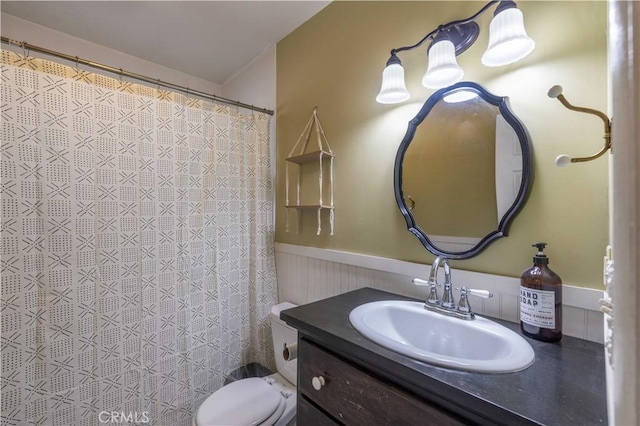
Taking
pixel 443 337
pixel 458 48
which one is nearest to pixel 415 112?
pixel 458 48

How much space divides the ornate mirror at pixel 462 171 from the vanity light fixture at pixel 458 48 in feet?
Result: 0.30

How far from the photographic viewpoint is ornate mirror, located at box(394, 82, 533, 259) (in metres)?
0.91

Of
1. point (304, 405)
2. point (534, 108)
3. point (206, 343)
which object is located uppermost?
point (534, 108)

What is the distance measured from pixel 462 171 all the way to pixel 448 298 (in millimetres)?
466

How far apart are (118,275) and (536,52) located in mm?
1899

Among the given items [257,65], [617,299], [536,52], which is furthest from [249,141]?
[617,299]

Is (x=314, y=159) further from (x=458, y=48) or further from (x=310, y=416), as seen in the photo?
(x=310, y=416)

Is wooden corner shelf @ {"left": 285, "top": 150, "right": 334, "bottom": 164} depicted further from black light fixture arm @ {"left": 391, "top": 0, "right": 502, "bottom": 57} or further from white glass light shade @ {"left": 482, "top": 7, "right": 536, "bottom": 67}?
white glass light shade @ {"left": 482, "top": 7, "right": 536, "bottom": 67}

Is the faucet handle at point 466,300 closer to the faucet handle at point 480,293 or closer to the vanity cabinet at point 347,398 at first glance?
the faucet handle at point 480,293

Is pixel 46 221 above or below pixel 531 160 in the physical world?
below

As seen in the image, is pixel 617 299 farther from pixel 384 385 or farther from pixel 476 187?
pixel 476 187

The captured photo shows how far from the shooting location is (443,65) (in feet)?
3.06

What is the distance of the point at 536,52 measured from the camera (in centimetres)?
86

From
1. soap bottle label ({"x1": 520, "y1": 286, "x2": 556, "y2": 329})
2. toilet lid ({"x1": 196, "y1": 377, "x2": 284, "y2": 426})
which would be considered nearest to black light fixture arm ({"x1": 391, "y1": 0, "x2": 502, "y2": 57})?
soap bottle label ({"x1": 520, "y1": 286, "x2": 556, "y2": 329})
